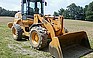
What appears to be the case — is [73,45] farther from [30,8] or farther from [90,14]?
[90,14]

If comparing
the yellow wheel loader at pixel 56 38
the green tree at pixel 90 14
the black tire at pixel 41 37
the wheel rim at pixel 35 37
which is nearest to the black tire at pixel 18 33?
the yellow wheel loader at pixel 56 38

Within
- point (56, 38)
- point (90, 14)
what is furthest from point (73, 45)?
point (90, 14)

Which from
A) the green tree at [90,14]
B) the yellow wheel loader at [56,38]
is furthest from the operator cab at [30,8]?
the green tree at [90,14]

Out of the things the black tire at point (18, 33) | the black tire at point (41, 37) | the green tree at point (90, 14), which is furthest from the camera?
the green tree at point (90, 14)

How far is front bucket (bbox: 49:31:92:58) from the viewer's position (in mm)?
7617

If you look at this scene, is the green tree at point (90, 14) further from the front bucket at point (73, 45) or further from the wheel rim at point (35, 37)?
the wheel rim at point (35, 37)

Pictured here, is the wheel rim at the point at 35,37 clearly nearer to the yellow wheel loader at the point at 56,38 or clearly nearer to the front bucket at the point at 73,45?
the yellow wheel loader at the point at 56,38

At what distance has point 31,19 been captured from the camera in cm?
1056

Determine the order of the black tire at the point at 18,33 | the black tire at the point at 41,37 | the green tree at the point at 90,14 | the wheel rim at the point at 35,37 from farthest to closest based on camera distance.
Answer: the green tree at the point at 90,14
the black tire at the point at 18,33
the wheel rim at the point at 35,37
the black tire at the point at 41,37

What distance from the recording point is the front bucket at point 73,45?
762 centimetres

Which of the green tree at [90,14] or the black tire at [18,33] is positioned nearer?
the black tire at [18,33]

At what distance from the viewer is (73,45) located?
334 inches

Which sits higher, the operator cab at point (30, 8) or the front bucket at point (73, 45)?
the operator cab at point (30, 8)

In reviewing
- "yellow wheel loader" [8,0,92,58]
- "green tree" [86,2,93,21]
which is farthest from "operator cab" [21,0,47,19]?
"green tree" [86,2,93,21]
